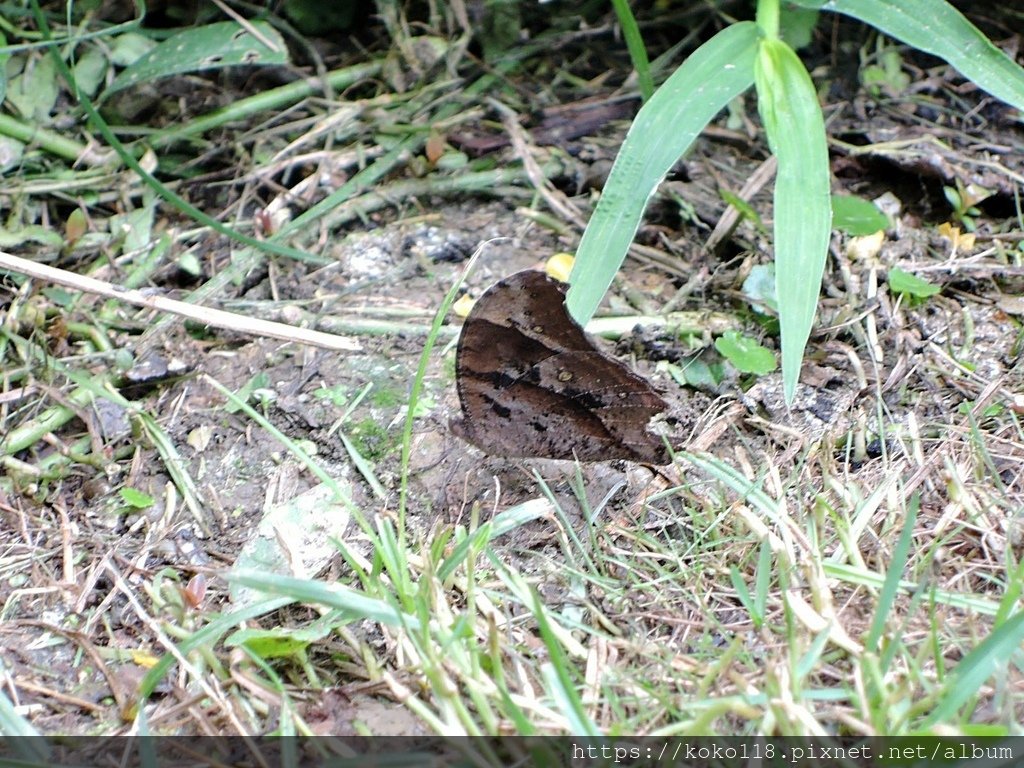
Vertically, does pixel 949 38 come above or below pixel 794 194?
above

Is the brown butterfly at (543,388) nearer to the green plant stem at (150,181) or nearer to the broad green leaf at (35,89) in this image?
the green plant stem at (150,181)

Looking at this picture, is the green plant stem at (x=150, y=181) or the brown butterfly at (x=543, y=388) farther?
the green plant stem at (x=150, y=181)

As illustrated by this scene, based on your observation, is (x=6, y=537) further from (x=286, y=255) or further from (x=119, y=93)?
(x=119, y=93)

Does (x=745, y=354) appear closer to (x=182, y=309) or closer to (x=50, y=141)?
(x=182, y=309)

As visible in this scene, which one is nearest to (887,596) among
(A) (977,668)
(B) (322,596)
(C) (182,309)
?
(A) (977,668)

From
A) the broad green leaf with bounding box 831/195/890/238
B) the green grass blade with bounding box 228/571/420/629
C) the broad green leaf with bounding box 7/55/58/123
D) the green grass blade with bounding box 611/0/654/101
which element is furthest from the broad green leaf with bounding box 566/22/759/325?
the broad green leaf with bounding box 7/55/58/123

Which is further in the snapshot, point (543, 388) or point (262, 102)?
point (262, 102)

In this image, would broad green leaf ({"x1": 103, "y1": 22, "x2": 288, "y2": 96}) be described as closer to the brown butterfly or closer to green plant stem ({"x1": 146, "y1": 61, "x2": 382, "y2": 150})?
green plant stem ({"x1": 146, "y1": 61, "x2": 382, "y2": 150})

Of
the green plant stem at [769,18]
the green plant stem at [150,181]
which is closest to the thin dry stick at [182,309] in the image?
the green plant stem at [150,181]
